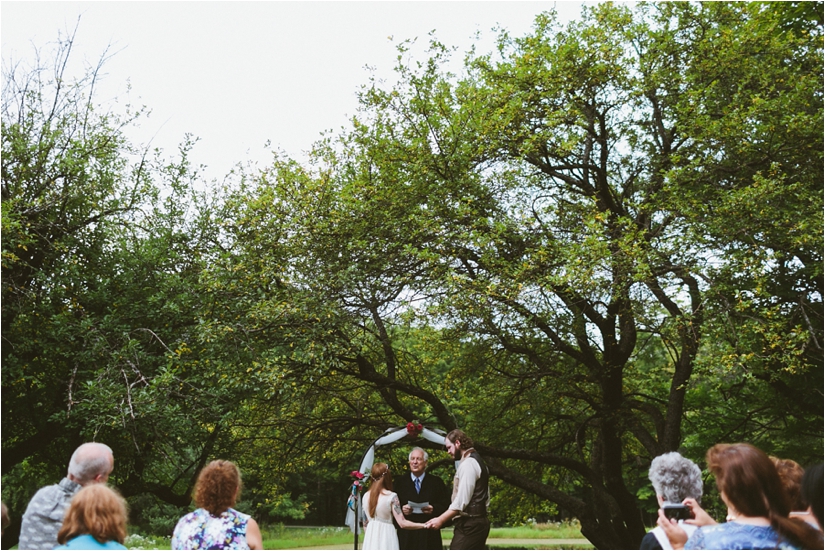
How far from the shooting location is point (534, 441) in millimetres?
15695

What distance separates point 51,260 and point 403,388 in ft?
21.7

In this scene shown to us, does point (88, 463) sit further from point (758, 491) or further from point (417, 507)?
point (417, 507)

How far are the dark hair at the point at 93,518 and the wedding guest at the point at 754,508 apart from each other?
304cm

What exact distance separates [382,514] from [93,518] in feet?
13.7

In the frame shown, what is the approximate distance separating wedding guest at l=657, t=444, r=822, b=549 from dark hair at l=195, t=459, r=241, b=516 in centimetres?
279

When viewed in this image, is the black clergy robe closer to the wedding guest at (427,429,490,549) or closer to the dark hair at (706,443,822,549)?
the wedding guest at (427,429,490,549)

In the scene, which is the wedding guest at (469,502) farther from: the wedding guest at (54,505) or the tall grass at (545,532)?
the tall grass at (545,532)

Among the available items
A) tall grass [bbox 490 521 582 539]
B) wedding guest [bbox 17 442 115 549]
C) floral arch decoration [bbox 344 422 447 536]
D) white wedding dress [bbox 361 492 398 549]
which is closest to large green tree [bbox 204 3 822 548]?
floral arch decoration [bbox 344 422 447 536]

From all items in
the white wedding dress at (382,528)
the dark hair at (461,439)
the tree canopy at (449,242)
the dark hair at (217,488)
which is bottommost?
the white wedding dress at (382,528)

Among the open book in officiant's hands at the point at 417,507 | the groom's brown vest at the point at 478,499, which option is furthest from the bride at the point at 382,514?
the groom's brown vest at the point at 478,499

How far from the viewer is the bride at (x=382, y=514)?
7.07m

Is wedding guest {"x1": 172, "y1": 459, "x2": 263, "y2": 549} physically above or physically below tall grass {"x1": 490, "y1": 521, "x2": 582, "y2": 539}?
above

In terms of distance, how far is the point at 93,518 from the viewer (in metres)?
3.42

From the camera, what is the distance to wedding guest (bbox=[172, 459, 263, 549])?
13.8ft
